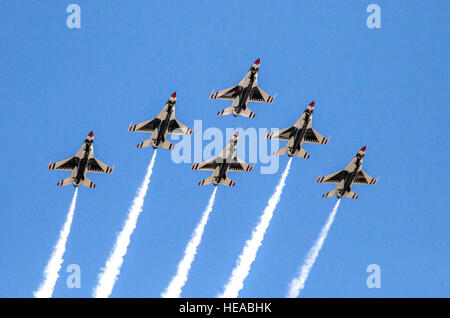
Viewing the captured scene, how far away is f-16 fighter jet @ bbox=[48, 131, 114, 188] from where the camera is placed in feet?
313

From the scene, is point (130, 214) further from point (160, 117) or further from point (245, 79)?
point (245, 79)

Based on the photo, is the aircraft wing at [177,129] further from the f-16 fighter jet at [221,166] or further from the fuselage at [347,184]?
the fuselage at [347,184]

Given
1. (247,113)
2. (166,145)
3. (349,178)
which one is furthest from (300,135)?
(166,145)

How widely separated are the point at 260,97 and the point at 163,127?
12.8 metres

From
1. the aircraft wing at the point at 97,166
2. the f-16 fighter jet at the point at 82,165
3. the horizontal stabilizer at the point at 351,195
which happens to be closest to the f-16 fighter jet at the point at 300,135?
the horizontal stabilizer at the point at 351,195

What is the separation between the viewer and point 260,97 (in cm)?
10188

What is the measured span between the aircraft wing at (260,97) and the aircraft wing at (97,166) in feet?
62.7

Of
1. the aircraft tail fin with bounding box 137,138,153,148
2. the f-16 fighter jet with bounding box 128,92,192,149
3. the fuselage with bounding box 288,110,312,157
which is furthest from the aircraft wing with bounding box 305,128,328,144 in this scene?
the aircraft tail fin with bounding box 137,138,153,148

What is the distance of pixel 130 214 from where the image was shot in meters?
97.0

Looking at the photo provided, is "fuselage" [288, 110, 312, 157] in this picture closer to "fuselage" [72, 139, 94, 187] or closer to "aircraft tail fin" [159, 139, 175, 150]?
"aircraft tail fin" [159, 139, 175, 150]

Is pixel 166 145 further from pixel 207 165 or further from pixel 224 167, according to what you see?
pixel 224 167

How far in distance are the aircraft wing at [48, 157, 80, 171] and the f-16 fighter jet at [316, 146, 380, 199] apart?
29.0 meters

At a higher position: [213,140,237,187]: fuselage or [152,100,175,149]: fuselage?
[152,100,175,149]: fuselage
